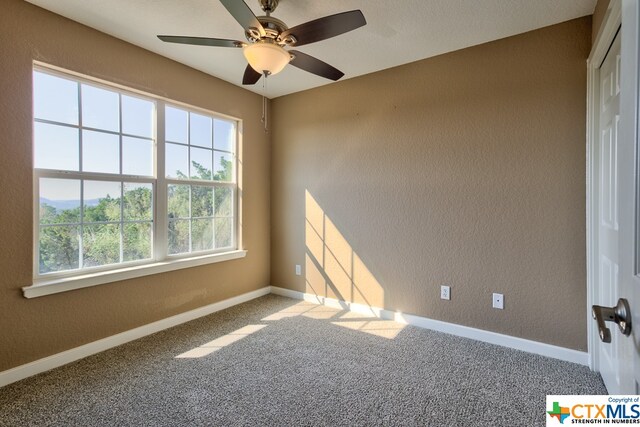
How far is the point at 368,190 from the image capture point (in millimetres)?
3256

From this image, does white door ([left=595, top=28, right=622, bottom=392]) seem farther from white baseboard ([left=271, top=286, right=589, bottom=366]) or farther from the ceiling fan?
the ceiling fan

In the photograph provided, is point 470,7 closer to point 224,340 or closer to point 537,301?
point 537,301

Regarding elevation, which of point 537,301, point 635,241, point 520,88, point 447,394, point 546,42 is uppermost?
point 546,42

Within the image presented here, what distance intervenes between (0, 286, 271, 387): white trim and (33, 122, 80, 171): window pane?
1358mm

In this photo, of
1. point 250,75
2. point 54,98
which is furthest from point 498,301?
point 54,98

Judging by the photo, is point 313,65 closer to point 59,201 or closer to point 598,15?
point 598,15

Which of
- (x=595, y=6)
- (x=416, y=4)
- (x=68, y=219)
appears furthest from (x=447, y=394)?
(x=68, y=219)

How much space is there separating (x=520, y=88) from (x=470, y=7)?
78cm

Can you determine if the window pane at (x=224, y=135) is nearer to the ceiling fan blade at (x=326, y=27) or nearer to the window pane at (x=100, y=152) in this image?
the window pane at (x=100, y=152)

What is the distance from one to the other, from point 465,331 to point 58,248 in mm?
3308

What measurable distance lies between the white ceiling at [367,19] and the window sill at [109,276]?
1.90 metres

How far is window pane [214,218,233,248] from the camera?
11.5 feet

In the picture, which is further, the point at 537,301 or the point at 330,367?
the point at 537,301

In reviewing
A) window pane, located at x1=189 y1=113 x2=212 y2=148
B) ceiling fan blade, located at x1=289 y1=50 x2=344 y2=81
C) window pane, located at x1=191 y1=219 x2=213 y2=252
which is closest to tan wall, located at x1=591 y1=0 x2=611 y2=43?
ceiling fan blade, located at x1=289 y1=50 x2=344 y2=81
